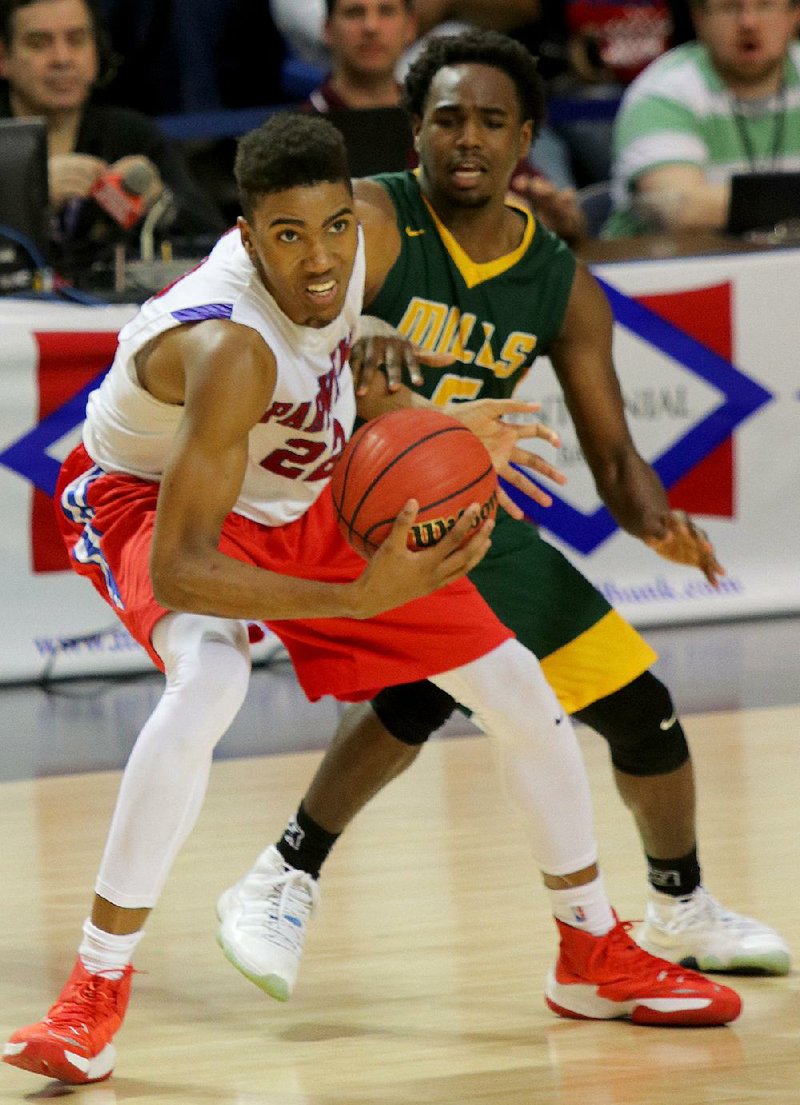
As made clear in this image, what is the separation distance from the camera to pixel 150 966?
329cm

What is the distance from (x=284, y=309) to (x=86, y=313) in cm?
256

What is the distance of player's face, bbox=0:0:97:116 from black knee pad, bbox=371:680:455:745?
3.61 meters

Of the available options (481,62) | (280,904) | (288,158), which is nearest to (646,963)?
(280,904)

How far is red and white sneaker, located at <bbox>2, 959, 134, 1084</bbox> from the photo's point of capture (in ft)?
8.70

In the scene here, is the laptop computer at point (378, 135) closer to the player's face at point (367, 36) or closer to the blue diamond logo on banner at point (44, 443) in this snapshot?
the player's face at point (367, 36)

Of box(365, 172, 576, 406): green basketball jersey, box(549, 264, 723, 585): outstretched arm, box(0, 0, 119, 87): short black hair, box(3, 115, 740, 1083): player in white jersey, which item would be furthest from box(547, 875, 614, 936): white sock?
box(0, 0, 119, 87): short black hair

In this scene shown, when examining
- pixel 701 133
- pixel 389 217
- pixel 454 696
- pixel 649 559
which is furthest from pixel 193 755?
pixel 701 133

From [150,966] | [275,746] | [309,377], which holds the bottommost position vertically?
[275,746]

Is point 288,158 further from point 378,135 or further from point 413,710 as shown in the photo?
point 378,135

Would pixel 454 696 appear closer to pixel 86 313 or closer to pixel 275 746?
pixel 275 746

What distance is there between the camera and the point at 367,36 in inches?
254

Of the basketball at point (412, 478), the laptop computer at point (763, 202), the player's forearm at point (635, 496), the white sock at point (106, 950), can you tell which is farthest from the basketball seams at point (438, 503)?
the laptop computer at point (763, 202)

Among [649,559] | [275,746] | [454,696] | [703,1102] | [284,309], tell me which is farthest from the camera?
[649,559]

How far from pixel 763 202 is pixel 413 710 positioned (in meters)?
3.38
